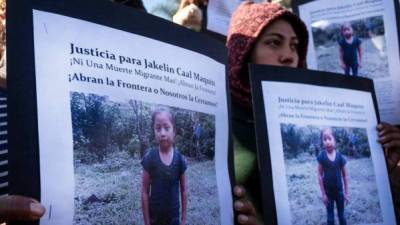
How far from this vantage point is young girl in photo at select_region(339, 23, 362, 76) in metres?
1.67

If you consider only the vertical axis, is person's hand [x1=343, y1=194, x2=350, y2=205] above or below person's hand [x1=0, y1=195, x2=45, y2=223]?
below

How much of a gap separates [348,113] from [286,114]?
0.77 feet

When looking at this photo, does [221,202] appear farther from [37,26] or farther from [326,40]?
[326,40]

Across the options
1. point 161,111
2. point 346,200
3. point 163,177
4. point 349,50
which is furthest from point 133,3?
point 349,50

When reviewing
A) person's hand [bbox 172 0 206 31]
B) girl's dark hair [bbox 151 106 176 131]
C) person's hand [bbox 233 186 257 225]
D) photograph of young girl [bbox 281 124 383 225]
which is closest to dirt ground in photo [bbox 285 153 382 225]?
photograph of young girl [bbox 281 124 383 225]

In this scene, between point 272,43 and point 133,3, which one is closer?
point 133,3

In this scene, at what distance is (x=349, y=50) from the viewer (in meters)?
1.70

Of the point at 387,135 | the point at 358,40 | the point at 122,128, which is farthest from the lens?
the point at 358,40

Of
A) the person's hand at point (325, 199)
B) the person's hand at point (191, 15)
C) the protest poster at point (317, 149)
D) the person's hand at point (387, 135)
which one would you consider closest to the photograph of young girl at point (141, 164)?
the protest poster at point (317, 149)

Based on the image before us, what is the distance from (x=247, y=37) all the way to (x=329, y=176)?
26.6 inches

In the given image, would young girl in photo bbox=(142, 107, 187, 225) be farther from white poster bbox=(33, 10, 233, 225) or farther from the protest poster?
the protest poster

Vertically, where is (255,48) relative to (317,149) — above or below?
above

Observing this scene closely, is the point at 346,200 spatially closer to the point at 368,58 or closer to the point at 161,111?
the point at 161,111

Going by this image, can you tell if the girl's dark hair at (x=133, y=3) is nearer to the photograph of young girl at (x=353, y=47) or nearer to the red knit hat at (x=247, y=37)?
the red knit hat at (x=247, y=37)
